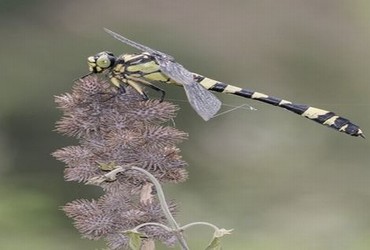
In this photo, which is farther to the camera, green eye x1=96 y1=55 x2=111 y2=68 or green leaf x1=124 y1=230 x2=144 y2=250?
green eye x1=96 y1=55 x2=111 y2=68

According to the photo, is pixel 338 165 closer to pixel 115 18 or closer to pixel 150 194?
pixel 115 18

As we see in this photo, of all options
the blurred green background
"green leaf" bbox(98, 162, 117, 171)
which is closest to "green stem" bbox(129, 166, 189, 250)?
"green leaf" bbox(98, 162, 117, 171)

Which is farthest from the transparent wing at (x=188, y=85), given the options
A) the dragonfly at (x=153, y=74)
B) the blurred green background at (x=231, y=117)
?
the blurred green background at (x=231, y=117)

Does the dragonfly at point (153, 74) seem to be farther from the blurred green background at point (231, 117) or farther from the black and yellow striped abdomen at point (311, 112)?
the blurred green background at point (231, 117)

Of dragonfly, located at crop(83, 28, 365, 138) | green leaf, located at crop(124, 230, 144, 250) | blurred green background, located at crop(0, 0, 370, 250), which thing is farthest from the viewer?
blurred green background, located at crop(0, 0, 370, 250)

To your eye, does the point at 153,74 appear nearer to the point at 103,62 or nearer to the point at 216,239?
the point at 103,62

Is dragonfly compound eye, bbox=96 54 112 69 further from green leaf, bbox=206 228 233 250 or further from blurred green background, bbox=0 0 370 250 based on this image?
blurred green background, bbox=0 0 370 250

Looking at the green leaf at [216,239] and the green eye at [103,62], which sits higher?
the green eye at [103,62]

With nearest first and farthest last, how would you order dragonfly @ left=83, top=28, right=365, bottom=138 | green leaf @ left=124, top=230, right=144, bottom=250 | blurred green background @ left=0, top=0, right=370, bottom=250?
green leaf @ left=124, top=230, right=144, bottom=250 < dragonfly @ left=83, top=28, right=365, bottom=138 < blurred green background @ left=0, top=0, right=370, bottom=250
